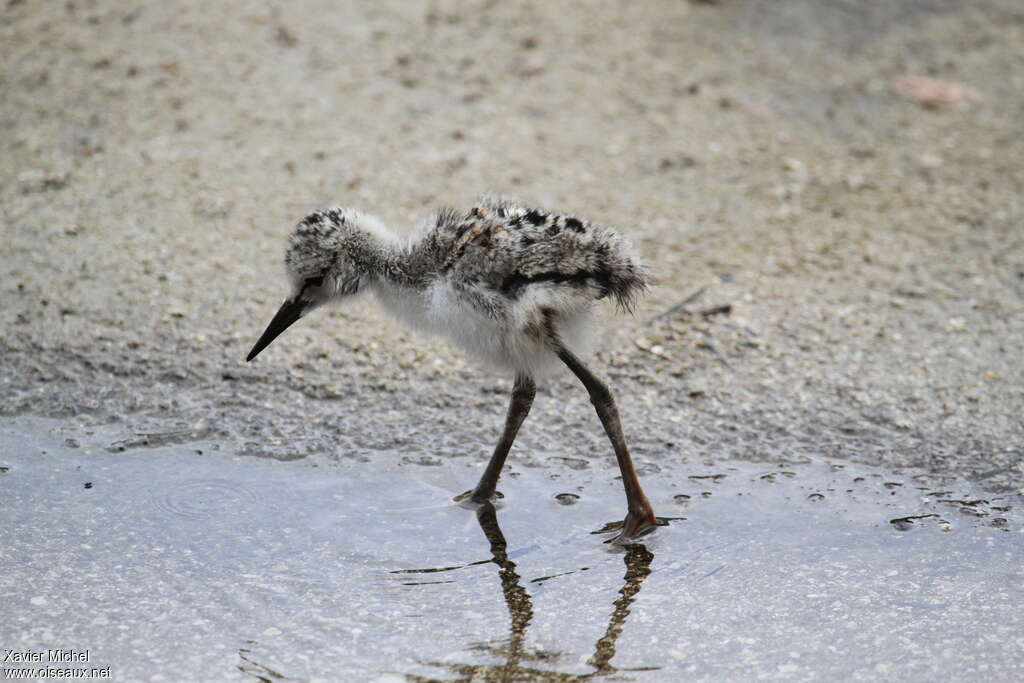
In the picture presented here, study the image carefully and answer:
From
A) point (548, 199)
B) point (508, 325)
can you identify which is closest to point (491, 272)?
point (508, 325)

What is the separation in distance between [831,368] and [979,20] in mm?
5114

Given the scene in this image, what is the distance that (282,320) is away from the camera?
16.5 feet

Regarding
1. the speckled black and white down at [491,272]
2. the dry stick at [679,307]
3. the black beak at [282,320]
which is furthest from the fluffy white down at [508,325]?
the dry stick at [679,307]

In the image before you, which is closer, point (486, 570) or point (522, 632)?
point (522, 632)

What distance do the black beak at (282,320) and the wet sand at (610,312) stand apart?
355 millimetres

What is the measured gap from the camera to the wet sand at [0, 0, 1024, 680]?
4230 mm

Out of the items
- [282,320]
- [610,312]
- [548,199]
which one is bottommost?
[610,312]

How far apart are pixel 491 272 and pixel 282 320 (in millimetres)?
1113

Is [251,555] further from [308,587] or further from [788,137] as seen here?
[788,137]
